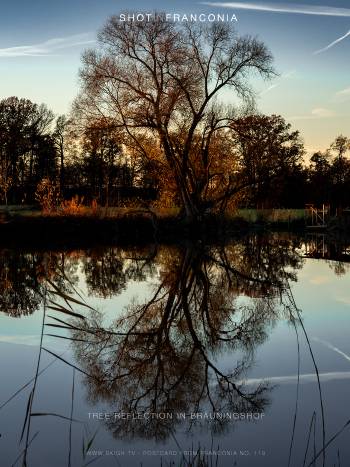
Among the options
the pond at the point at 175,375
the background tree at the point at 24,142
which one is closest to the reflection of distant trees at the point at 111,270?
the pond at the point at 175,375

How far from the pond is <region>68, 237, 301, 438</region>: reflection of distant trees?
17mm

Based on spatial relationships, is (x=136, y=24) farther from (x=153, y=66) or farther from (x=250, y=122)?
(x=250, y=122)

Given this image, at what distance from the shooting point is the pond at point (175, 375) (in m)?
3.73

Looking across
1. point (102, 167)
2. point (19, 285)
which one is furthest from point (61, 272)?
point (102, 167)

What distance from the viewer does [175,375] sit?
5.33 metres

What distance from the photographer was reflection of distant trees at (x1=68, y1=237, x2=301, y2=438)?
15.3ft

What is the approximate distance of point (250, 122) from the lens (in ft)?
86.4

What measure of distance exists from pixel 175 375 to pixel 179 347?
108 cm

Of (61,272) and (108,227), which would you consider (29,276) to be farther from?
(108,227)

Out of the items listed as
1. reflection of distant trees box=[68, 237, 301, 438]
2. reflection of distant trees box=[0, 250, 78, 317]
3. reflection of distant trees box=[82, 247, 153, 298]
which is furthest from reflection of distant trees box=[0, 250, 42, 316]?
reflection of distant trees box=[68, 237, 301, 438]

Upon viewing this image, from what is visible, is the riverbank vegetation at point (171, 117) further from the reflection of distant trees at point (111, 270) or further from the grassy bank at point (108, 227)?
the reflection of distant trees at point (111, 270)

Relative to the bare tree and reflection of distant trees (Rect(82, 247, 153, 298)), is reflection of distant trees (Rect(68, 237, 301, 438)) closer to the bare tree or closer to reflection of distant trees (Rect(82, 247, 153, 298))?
reflection of distant trees (Rect(82, 247, 153, 298))

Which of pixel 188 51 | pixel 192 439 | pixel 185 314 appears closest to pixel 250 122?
pixel 188 51

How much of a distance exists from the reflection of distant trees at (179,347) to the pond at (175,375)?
17 millimetres
